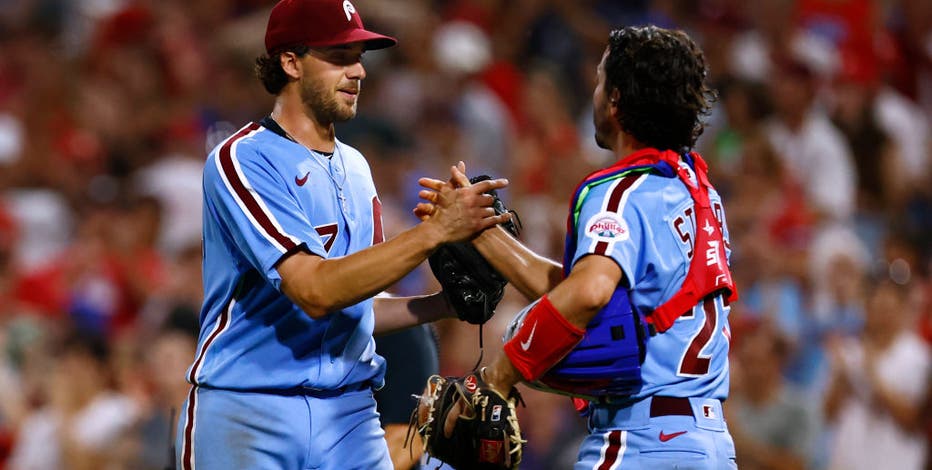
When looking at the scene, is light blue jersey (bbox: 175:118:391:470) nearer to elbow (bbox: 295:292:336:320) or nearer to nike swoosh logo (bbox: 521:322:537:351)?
elbow (bbox: 295:292:336:320)

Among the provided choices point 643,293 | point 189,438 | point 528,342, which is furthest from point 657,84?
point 189,438

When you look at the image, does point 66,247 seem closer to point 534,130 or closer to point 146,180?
point 146,180

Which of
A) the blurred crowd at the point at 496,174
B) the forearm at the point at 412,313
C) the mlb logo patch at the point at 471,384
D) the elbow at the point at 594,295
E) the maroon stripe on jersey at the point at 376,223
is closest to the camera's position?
the elbow at the point at 594,295

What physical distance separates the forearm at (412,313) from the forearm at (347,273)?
2.20 ft

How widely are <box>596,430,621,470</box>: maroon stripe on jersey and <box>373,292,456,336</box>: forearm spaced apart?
88 cm

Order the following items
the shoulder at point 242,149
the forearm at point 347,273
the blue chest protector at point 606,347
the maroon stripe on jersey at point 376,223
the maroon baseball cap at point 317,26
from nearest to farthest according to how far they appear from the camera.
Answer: the blue chest protector at point 606,347, the forearm at point 347,273, the shoulder at point 242,149, the maroon baseball cap at point 317,26, the maroon stripe on jersey at point 376,223

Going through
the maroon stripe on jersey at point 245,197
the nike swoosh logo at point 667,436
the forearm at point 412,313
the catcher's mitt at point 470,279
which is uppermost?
the maroon stripe on jersey at point 245,197

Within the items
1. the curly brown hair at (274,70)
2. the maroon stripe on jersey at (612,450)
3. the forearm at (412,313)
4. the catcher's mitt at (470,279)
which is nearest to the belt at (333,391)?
the forearm at (412,313)

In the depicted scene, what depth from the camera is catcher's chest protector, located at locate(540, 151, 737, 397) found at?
147 inches

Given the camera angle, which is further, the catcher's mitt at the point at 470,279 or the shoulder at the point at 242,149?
the catcher's mitt at the point at 470,279

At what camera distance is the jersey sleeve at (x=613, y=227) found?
12.1 ft

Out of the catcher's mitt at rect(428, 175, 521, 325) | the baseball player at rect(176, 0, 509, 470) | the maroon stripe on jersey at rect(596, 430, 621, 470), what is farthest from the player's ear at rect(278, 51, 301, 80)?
the maroon stripe on jersey at rect(596, 430, 621, 470)

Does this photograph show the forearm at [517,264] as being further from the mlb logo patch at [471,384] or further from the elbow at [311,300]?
the elbow at [311,300]

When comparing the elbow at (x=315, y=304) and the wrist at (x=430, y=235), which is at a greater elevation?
the wrist at (x=430, y=235)
